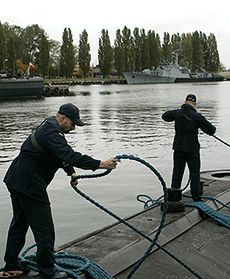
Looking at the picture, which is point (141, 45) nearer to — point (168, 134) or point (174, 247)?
point (168, 134)

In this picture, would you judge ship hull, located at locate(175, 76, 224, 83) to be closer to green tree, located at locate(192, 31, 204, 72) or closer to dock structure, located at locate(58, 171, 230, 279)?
green tree, located at locate(192, 31, 204, 72)

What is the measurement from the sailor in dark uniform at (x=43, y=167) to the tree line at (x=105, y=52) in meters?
117

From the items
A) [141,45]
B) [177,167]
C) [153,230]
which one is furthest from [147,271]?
[141,45]

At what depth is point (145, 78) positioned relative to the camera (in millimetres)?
163375

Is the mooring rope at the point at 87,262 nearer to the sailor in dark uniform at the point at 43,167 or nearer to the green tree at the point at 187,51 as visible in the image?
the sailor in dark uniform at the point at 43,167

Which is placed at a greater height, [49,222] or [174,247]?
[49,222]

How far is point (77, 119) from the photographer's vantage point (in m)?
6.70

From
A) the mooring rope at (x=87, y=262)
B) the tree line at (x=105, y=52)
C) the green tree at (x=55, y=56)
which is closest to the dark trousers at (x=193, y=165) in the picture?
the mooring rope at (x=87, y=262)

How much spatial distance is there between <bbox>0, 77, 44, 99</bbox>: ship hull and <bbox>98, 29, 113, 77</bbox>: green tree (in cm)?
7603

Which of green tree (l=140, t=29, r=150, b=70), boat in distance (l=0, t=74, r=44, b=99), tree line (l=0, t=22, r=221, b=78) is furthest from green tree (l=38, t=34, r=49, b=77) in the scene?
green tree (l=140, t=29, r=150, b=70)

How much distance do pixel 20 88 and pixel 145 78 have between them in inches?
3131

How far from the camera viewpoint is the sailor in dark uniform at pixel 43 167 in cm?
645

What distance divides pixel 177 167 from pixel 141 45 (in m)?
168

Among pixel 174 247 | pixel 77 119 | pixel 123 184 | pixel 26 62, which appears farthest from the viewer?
pixel 26 62
